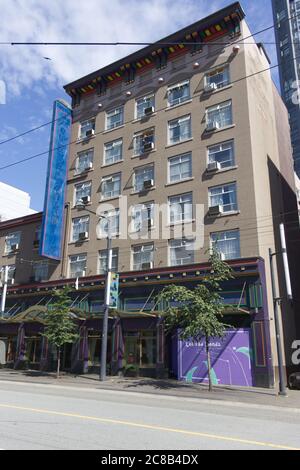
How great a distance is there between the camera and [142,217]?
29734mm

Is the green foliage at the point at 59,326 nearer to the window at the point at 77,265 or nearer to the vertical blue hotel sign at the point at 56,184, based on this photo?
the window at the point at 77,265

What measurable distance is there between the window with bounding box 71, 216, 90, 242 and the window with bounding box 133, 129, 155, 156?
273 inches

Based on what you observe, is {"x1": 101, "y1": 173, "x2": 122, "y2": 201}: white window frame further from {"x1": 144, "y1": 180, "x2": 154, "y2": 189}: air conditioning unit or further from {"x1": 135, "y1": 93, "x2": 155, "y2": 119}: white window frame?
{"x1": 135, "y1": 93, "x2": 155, "y2": 119}: white window frame

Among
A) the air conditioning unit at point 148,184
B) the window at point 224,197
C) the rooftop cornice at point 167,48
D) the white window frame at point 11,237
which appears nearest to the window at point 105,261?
the air conditioning unit at point 148,184

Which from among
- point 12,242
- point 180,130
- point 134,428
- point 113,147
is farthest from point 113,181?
point 134,428

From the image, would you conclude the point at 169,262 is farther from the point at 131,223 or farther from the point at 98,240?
the point at 98,240

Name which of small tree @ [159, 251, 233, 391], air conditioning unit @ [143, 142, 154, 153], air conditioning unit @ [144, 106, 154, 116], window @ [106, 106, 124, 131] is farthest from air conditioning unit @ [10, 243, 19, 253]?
small tree @ [159, 251, 233, 391]

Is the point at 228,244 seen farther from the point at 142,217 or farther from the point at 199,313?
the point at 199,313

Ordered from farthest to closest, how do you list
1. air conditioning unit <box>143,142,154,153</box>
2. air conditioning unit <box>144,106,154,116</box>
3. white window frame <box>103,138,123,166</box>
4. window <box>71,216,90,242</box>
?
white window frame <box>103,138,123,166</box> < window <box>71,216,90,242</box> < air conditioning unit <box>144,106,154,116</box> < air conditioning unit <box>143,142,154,153</box>

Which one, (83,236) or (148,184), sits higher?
(148,184)

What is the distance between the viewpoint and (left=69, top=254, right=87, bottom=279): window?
31.8 m

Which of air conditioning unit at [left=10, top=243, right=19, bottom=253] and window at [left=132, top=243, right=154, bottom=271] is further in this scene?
air conditioning unit at [left=10, top=243, right=19, bottom=253]

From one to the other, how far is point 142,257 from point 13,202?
47681mm

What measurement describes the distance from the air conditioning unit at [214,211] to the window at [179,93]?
9289 mm
